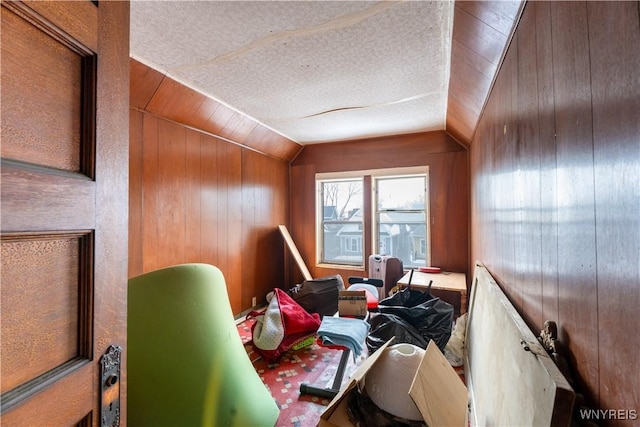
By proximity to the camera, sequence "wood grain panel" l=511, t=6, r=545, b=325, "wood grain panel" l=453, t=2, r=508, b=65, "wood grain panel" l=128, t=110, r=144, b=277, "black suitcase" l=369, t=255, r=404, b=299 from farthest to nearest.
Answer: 1. "black suitcase" l=369, t=255, r=404, b=299
2. "wood grain panel" l=128, t=110, r=144, b=277
3. "wood grain panel" l=453, t=2, r=508, b=65
4. "wood grain panel" l=511, t=6, r=545, b=325

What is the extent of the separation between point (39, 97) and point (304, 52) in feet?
5.66

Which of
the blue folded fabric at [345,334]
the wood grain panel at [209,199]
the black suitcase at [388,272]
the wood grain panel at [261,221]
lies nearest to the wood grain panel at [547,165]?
the blue folded fabric at [345,334]

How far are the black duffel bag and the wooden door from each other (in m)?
2.40

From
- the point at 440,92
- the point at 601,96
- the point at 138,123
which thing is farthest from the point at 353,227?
the point at 601,96

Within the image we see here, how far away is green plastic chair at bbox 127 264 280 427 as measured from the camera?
1169mm

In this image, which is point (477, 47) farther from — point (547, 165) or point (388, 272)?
point (388, 272)

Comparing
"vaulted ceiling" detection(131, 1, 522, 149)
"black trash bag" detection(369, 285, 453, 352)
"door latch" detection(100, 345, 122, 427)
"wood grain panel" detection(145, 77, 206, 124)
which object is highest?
"vaulted ceiling" detection(131, 1, 522, 149)

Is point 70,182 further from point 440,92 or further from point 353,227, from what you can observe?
point 353,227

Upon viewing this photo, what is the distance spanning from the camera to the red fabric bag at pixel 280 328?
8.07 ft

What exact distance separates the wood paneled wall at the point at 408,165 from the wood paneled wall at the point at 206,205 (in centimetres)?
32

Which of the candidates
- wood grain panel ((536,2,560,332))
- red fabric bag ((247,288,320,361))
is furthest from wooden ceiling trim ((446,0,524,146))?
red fabric bag ((247,288,320,361))

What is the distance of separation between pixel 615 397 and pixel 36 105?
1303 mm

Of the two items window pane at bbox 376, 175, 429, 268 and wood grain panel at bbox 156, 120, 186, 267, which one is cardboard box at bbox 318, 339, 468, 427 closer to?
wood grain panel at bbox 156, 120, 186, 267

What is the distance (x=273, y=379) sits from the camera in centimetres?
228
